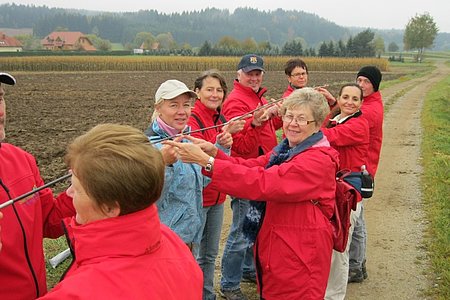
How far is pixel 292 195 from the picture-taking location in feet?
9.88

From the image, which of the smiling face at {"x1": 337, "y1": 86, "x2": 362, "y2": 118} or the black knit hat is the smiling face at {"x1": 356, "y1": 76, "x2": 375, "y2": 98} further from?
the smiling face at {"x1": 337, "y1": 86, "x2": 362, "y2": 118}

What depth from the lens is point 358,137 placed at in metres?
4.38

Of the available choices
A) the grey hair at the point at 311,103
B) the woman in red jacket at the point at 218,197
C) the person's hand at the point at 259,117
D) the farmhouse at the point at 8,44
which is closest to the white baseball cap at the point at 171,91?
the woman in red jacket at the point at 218,197

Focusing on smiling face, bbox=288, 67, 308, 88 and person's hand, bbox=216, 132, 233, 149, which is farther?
smiling face, bbox=288, 67, 308, 88

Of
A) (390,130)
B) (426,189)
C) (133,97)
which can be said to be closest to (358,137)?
(426,189)

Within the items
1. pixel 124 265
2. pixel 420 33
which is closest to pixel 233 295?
pixel 124 265

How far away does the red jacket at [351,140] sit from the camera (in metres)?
4.34

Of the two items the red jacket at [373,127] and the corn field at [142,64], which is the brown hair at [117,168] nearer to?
the red jacket at [373,127]

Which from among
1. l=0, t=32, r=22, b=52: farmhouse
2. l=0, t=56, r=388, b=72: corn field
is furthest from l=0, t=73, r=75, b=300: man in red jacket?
l=0, t=32, r=22, b=52: farmhouse

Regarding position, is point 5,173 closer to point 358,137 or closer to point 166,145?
point 166,145

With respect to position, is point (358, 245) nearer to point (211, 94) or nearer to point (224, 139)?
point (224, 139)

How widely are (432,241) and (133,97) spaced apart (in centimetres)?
2183

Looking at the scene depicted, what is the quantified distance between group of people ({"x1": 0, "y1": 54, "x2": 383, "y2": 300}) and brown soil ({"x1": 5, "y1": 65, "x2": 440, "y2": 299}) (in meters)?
0.53

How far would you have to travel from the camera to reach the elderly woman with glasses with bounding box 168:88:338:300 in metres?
2.97
